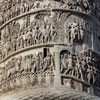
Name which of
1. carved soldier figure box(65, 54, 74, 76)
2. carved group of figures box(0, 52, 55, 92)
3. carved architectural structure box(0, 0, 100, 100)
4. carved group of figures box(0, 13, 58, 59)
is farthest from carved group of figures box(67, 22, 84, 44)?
carved group of figures box(0, 52, 55, 92)

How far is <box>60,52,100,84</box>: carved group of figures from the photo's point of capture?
1211 centimetres

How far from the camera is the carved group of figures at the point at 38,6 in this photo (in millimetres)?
12961

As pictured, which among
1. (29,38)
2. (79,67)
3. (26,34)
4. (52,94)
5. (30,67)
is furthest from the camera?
(26,34)

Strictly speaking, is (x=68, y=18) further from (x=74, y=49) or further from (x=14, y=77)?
A: (x=14, y=77)

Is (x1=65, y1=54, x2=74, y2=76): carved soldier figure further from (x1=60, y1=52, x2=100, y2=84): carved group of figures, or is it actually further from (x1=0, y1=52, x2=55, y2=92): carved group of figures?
(x1=0, y1=52, x2=55, y2=92): carved group of figures

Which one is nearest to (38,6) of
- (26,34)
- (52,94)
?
(26,34)

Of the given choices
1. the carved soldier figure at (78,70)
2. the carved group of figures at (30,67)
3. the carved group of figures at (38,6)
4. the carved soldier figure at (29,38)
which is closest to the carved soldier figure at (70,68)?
the carved soldier figure at (78,70)

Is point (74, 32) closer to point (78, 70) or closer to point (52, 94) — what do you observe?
point (78, 70)

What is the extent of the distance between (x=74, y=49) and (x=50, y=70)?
806 millimetres

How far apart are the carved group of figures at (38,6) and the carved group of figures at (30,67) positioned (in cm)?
125

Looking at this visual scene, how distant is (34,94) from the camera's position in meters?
11.6

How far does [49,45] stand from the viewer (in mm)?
12336

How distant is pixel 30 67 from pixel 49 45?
2.12 feet

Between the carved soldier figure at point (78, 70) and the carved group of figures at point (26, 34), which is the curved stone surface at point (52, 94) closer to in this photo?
the carved soldier figure at point (78, 70)
